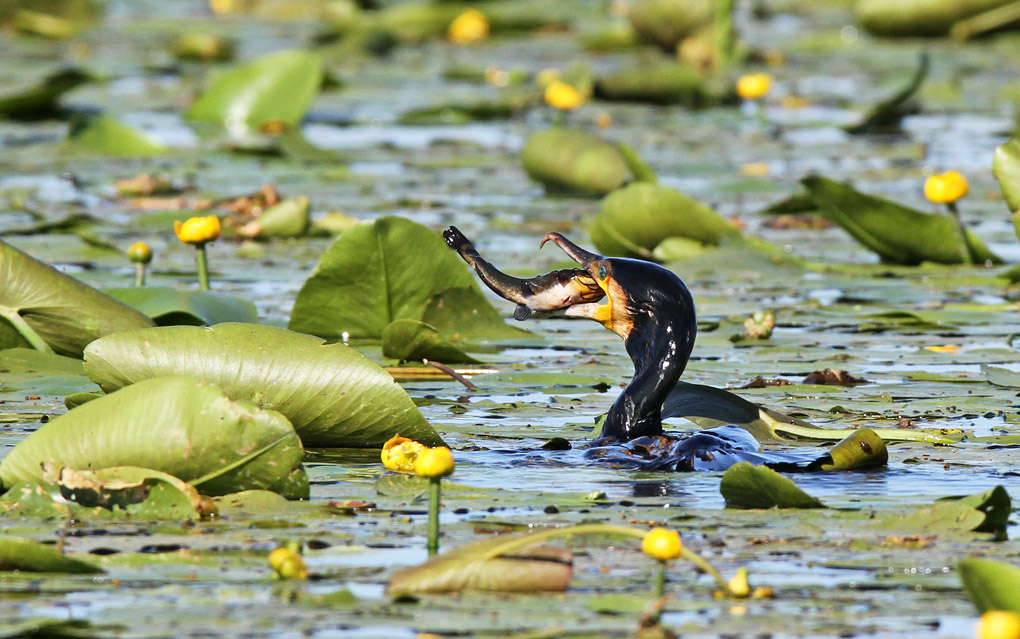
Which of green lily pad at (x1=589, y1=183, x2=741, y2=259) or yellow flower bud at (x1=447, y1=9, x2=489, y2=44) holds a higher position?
yellow flower bud at (x1=447, y1=9, x2=489, y2=44)

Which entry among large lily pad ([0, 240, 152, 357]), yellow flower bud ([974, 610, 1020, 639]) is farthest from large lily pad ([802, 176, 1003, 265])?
yellow flower bud ([974, 610, 1020, 639])

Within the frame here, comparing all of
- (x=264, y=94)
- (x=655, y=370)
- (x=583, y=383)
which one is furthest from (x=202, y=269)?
(x=264, y=94)

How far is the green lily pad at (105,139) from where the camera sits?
390 inches

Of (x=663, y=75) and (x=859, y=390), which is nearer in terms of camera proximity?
(x=859, y=390)

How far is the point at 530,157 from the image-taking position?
8.48 m

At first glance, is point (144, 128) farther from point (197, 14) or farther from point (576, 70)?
point (197, 14)

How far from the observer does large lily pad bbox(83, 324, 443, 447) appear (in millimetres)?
3717

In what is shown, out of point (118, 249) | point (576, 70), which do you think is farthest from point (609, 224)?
point (576, 70)

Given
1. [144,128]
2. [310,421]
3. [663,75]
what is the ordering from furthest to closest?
[663,75]
[144,128]
[310,421]

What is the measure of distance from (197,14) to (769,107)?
33.1 feet

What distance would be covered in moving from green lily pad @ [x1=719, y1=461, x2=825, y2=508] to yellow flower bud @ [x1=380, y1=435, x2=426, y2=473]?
0.66 metres

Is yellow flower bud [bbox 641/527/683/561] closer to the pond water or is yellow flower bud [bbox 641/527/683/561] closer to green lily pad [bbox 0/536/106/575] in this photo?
the pond water

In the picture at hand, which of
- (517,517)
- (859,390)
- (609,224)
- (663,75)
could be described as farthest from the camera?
(663,75)

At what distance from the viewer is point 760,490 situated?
3.35m
